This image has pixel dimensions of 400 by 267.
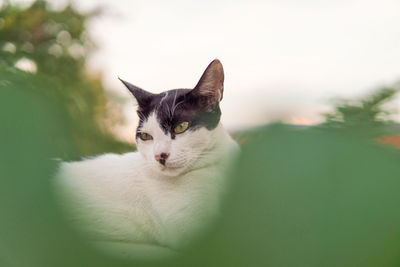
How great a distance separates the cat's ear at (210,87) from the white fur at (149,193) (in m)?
0.04

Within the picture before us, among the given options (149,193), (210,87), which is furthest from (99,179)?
(210,87)

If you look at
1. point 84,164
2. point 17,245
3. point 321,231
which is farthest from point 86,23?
point 321,231

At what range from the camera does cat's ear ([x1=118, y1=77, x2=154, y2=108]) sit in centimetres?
53

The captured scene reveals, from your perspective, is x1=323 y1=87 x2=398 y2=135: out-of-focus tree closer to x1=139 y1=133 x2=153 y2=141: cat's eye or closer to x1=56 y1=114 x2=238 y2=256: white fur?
x1=56 y1=114 x2=238 y2=256: white fur

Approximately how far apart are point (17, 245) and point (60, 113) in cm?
18

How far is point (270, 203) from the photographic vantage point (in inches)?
18.1

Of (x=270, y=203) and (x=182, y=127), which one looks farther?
(x=182, y=127)

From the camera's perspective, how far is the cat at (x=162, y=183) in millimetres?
496

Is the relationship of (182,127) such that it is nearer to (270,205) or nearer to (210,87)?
(210,87)

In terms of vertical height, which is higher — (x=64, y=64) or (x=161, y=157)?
(x=64, y=64)

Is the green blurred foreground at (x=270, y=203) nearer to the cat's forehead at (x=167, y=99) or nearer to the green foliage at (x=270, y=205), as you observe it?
the green foliage at (x=270, y=205)

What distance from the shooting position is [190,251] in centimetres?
48

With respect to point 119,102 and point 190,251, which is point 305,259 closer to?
point 190,251

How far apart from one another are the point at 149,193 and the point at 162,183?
2cm
